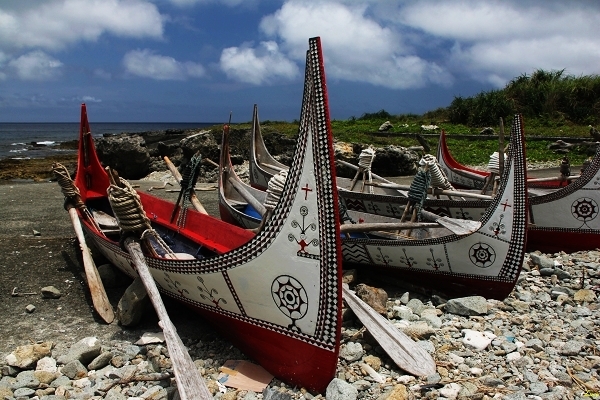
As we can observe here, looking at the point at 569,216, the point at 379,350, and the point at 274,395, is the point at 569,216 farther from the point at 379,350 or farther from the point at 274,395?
the point at 274,395

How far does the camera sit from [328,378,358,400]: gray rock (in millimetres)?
4152

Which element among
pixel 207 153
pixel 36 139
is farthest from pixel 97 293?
pixel 36 139

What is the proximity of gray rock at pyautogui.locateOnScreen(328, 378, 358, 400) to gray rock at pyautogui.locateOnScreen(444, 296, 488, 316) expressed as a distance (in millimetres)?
2313

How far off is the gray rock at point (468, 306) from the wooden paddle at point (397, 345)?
1274 mm

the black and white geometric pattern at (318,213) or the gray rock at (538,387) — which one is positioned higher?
the black and white geometric pattern at (318,213)

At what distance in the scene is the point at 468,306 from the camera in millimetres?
6008

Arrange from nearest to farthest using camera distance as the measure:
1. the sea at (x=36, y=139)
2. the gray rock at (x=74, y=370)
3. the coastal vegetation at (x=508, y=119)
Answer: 1. the gray rock at (x=74, y=370)
2. the coastal vegetation at (x=508, y=119)
3. the sea at (x=36, y=139)

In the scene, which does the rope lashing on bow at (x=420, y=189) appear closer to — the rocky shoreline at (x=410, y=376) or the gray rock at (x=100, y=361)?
the rocky shoreline at (x=410, y=376)

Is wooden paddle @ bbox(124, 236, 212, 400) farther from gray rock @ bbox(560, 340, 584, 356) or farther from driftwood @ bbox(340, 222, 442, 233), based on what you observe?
gray rock @ bbox(560, 340, 584, 356)

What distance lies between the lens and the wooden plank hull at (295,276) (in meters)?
3.97

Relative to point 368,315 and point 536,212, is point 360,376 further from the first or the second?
point 536,212

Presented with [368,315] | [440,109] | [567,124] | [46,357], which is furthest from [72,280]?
[440,109]

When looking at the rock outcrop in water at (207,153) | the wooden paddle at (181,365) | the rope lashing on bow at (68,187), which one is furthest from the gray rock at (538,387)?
the rock outcrop in water at (207,153)

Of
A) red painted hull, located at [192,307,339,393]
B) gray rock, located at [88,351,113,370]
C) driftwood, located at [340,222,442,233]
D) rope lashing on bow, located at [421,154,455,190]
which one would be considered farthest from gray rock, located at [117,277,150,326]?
rope lashing on bow, located at [421,154,455,190]
